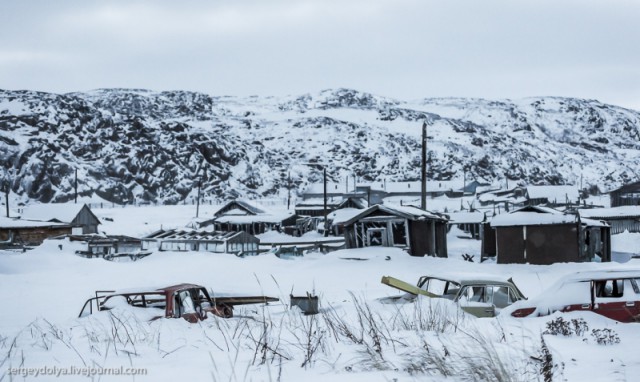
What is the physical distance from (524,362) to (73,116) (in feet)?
494

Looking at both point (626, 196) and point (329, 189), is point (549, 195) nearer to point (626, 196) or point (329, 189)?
point (626, 196)

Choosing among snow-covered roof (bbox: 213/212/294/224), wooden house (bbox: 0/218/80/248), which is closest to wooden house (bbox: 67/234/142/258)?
wooden house (bbox: 0/218/80/248)

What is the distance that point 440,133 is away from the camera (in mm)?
196750

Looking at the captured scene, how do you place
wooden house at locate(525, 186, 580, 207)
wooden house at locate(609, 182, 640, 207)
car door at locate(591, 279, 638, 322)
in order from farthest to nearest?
wooden house at locate(525, 186, 580, 207), wooden house at locate(609, 182, 640, 207), car door at locate(591, 279, 638, 322)

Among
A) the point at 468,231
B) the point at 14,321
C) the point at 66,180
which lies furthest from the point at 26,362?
the point at 66,180

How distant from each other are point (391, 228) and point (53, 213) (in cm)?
4078

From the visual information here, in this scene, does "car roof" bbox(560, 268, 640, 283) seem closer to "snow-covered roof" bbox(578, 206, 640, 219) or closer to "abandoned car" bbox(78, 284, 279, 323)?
"abandoned car" bbox(78, 284, 279, 323)

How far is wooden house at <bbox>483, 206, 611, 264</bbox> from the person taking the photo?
2714cm

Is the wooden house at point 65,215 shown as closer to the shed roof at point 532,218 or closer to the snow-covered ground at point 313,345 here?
the shed roof at point 532,218

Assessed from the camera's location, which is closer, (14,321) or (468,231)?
(14,321)

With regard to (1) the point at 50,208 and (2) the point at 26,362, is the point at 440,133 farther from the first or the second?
(2) the point at 26,362

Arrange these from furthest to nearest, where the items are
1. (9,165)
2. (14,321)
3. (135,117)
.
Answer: (135,117) → (9,165) → (14,321)

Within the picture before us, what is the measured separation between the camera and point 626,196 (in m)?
70.4

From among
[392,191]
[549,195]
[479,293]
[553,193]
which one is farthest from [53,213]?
[553,193]
